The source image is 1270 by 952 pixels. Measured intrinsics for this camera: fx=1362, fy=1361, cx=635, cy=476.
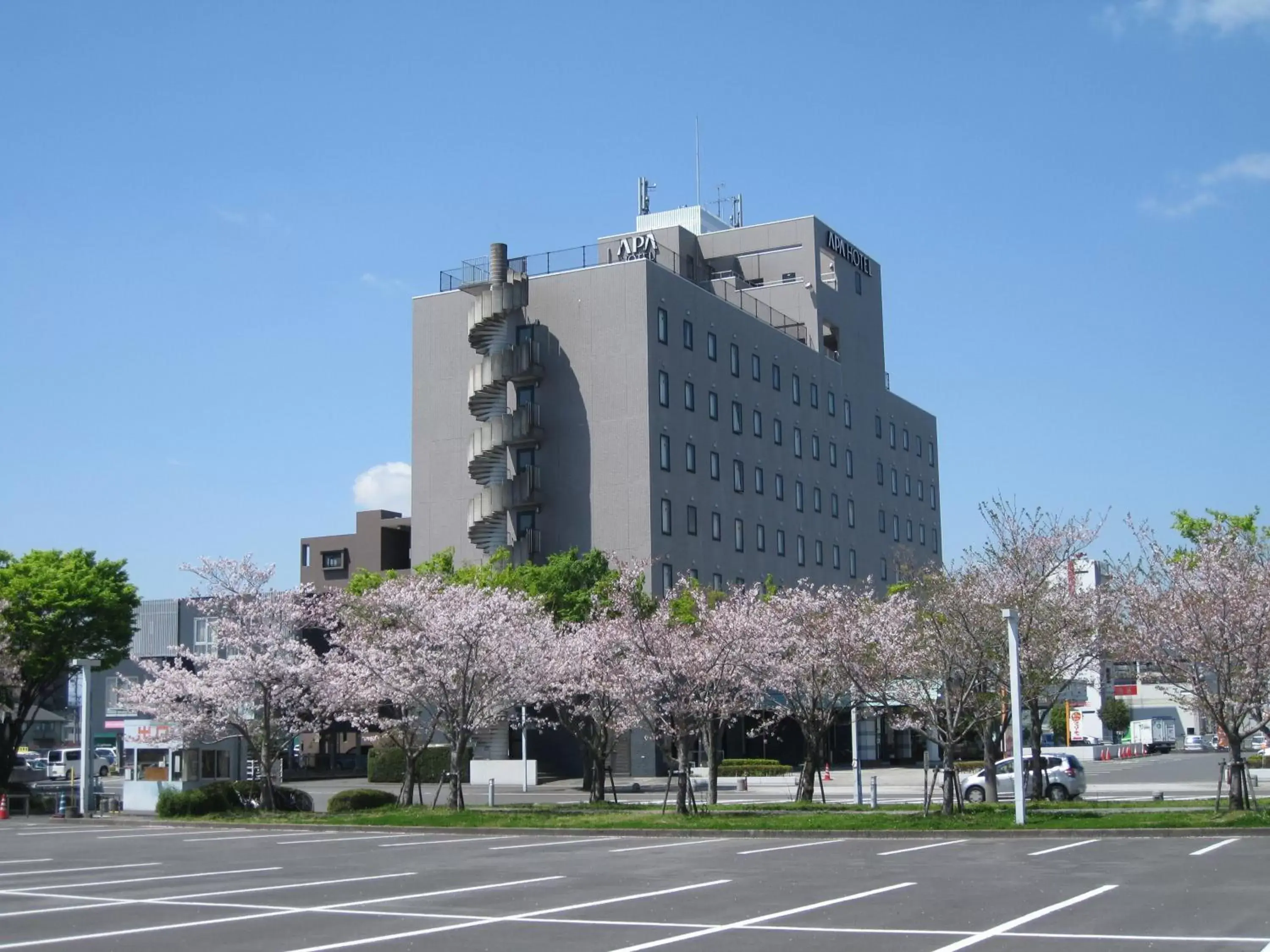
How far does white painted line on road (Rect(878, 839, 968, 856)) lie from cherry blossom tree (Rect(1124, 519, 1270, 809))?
7313 millimetres

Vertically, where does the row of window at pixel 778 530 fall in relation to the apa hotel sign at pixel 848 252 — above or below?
below

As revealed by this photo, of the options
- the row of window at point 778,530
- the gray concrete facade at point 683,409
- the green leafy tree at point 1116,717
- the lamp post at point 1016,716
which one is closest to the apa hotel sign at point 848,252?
the gray concrete facade at point 683,409

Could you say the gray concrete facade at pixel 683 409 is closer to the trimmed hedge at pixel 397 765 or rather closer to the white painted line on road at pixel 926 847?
the trimmed hedge at pixel 397 765

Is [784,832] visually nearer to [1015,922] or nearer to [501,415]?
[1015,922]

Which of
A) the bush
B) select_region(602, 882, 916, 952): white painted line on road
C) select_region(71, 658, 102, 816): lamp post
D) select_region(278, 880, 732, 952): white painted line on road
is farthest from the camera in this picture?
select_region(71, 658, 102, 816): lamp post

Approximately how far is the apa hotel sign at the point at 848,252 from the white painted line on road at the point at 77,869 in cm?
7235

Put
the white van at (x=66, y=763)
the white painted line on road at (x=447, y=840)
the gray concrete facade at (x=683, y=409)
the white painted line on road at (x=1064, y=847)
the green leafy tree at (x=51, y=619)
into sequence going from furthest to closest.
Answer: the white van at (x=66, y=763), the gray concrete facade at (x=683, y=409), the green leafy tree at (x=51, y=619), the white painted line on road at (x=447, y=840), the white painted line on road at (x=1064, y=847)

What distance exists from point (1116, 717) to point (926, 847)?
4060 inches

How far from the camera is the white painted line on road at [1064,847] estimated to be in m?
23.1

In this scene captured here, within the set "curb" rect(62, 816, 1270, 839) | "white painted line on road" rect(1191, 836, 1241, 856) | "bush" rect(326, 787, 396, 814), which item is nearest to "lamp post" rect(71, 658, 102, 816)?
"curb" rect(62, 816, 1270, 839)

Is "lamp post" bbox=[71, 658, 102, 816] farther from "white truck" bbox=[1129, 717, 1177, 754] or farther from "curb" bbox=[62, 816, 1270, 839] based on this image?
"white truck" bbox=[1129, 717, 1177, 754]

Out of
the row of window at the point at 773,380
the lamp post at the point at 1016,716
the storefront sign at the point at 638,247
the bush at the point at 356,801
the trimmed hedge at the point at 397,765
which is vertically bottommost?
the trimmed hedge at the point at 397,765

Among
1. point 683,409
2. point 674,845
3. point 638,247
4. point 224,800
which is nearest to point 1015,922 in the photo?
point 674,845

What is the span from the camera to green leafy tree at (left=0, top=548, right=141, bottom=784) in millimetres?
51094
